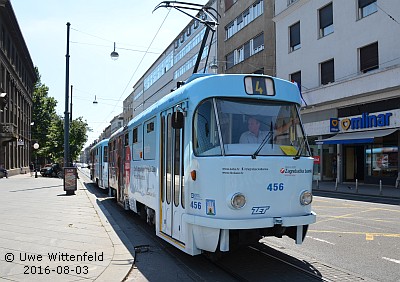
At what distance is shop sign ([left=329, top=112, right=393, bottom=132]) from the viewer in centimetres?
2369

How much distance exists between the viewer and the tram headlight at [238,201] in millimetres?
5789

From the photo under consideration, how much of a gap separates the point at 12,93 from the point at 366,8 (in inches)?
1433

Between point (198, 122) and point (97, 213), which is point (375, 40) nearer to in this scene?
point (97, 213)

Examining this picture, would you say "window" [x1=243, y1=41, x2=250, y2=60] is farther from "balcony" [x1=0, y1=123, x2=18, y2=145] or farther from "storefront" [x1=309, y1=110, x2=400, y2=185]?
"balcony" [x1=0, y1=123, x2=18, y2=145]

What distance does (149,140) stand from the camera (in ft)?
29.6

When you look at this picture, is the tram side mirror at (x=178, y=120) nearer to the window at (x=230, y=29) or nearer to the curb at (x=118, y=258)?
the curb at (x=118, y=258)

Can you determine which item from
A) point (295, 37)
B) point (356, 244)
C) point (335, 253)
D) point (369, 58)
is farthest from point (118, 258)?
point (295, 37)

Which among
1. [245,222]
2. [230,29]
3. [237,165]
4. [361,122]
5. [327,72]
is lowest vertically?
[245,222]

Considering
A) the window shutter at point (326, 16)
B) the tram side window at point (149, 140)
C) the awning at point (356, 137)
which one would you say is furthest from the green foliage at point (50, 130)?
the tram side window at point (149, 140)

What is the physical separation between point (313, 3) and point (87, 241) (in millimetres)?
27000

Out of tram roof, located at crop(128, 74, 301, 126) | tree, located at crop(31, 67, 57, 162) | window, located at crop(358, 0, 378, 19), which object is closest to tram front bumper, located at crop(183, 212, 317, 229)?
tram roof, located at crop(128, 74, 301, 126)

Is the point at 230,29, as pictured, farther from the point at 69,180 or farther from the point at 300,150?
the point at 300,150

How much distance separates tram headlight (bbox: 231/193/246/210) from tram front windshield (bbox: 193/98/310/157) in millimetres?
631

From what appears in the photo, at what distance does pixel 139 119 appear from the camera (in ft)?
33.8
